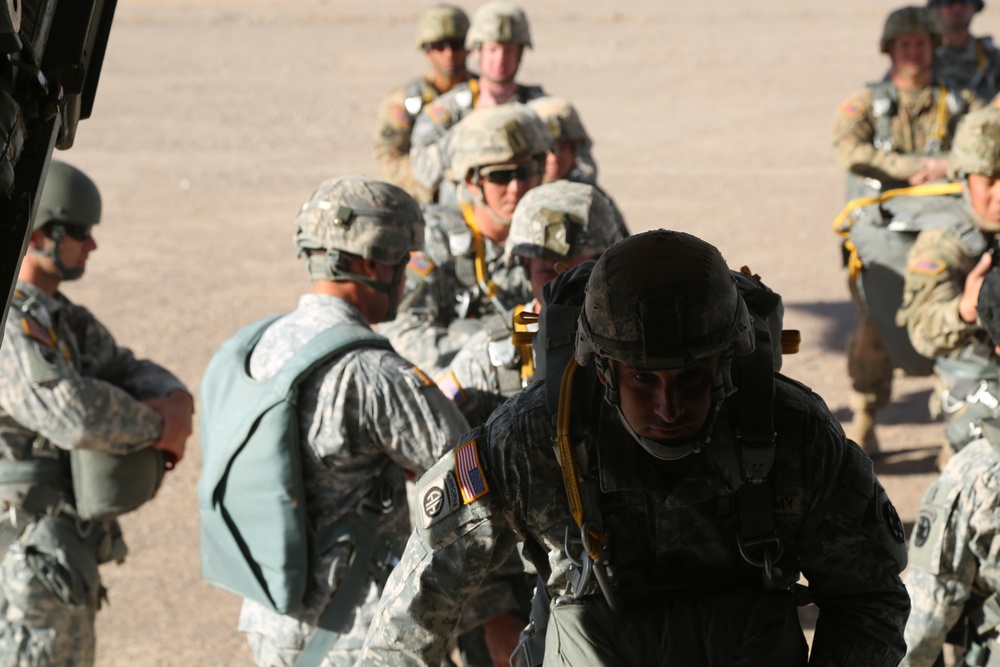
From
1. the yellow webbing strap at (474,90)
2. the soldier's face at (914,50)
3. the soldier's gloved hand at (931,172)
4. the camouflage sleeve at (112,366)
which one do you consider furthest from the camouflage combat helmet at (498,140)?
the soldier's face at (914,50)

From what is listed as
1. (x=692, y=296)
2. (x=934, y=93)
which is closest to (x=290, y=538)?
(x=692, y=296)

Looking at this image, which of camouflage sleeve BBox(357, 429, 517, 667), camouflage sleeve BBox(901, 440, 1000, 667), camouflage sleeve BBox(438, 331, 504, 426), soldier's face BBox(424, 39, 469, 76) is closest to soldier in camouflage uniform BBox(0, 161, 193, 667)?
camouflage sleeve BBox(438, 331, 504, 426)

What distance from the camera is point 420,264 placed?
5.55m

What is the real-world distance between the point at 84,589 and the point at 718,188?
38.6ft

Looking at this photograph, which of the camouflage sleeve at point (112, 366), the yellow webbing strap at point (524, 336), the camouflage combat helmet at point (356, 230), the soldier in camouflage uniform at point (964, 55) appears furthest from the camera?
the soldier in camouflage uniform at point (964, 55)

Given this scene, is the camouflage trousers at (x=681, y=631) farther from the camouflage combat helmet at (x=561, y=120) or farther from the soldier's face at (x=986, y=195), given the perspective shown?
the camouflage combat helmet at (x=561, y=120)

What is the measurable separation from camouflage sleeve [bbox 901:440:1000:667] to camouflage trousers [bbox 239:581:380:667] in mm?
1737

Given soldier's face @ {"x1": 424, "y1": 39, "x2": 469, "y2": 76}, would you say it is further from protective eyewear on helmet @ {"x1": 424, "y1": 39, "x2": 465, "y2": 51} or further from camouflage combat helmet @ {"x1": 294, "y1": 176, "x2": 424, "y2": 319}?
camouflage combat helmet @ {"x1": 294, "y1": 176, "x2": 424, "y2": 319}

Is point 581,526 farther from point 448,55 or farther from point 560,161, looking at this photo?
point 448,55

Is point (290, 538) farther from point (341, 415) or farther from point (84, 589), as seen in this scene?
point (84, 589)

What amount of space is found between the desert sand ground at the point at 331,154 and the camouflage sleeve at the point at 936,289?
2143 mm

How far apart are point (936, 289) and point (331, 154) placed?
510 inches

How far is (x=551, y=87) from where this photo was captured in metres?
21.7

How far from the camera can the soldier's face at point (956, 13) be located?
31.8 ft
